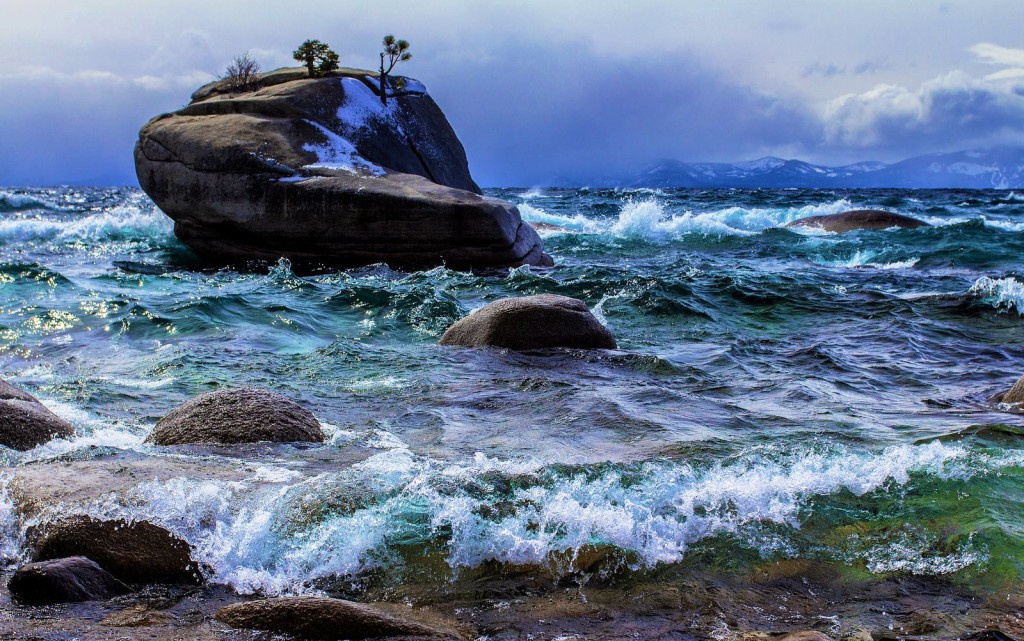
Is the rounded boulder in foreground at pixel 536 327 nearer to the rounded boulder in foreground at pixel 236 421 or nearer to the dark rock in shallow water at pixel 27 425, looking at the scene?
the rounded boulder in foreground at pixel 236 421

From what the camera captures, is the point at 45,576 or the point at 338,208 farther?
the point at 338,208

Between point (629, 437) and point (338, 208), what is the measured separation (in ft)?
34.9

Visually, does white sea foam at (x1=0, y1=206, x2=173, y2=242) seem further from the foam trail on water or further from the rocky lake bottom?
the foam trail on water

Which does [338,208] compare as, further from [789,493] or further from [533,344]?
[789,493]

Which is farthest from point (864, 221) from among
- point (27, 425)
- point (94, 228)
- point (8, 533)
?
point (8, 533)

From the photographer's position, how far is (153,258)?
18234 mm

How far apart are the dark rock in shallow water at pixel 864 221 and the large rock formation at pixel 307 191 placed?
1206 cm

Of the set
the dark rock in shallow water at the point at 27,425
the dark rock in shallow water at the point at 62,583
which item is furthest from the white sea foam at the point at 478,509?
the dark rock in shallow water at the point at 27,425

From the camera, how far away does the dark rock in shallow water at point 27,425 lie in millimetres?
5598

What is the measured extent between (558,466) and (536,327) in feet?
13.8

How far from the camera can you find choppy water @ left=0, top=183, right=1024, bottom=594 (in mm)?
4477

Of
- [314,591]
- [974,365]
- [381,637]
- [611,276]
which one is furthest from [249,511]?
[611,276]

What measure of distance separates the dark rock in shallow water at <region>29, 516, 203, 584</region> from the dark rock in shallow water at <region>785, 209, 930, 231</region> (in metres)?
24.0

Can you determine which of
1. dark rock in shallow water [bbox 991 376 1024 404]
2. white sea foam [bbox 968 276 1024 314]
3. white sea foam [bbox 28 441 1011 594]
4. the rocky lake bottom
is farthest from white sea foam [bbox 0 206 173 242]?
dark rock in shallow water [bbox 991 376 1024 404]
